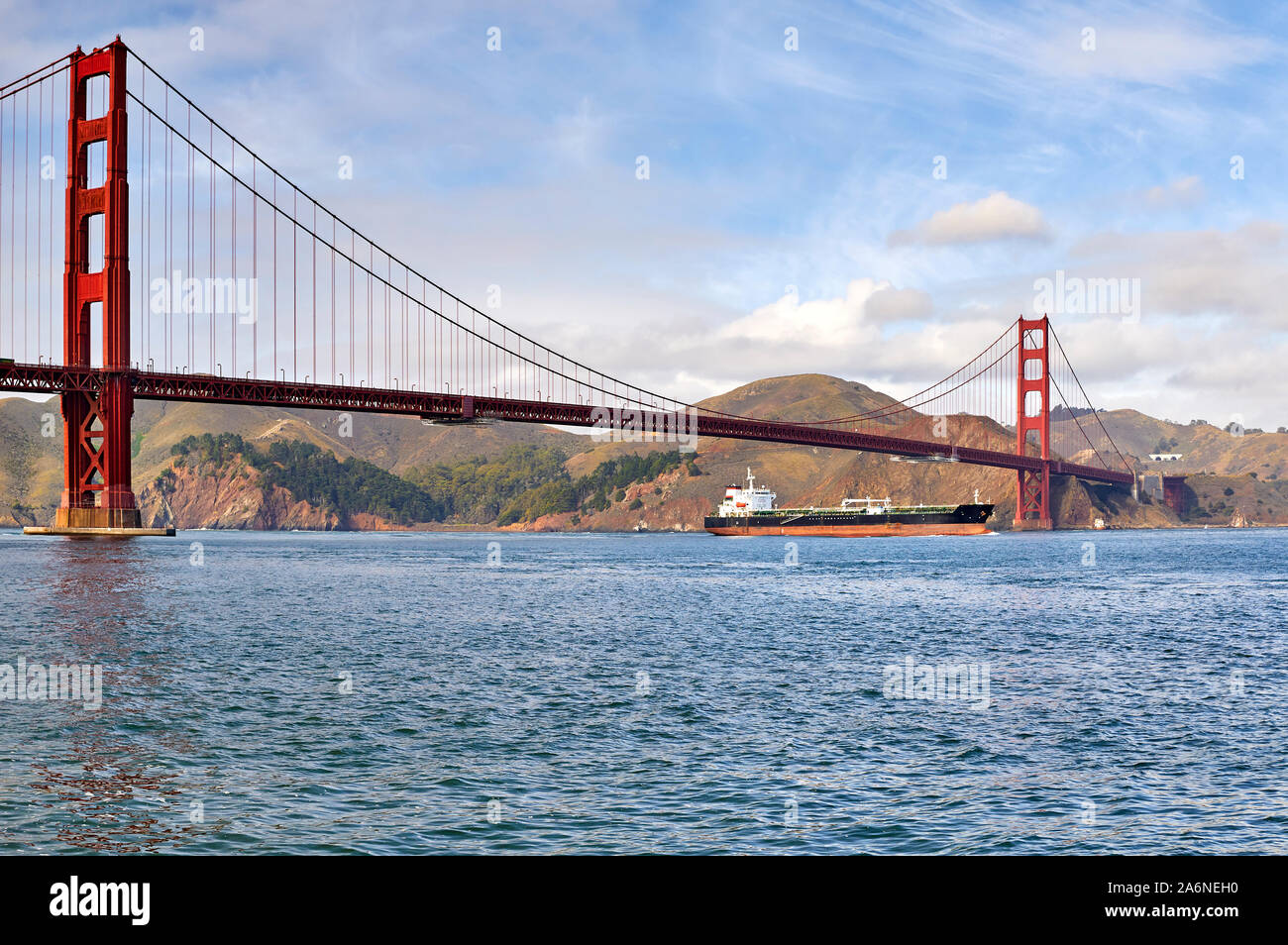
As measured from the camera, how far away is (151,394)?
284 feet

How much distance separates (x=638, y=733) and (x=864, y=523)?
456ft

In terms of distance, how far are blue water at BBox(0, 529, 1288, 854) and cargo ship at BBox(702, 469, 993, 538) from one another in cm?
11080

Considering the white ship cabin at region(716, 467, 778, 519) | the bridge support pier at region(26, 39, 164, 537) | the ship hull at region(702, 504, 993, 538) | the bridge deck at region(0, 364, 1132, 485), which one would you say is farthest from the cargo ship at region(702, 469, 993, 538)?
the bridge support pier at region(26, 39, 164, 537)

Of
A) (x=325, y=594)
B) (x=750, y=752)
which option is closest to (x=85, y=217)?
(x=325, y=594)

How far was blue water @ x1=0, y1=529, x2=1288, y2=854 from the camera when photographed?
486 inches

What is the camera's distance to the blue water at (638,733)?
40.5ft

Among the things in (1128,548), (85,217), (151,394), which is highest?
(85,217)

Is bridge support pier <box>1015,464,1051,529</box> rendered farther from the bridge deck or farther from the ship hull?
the bridge deck

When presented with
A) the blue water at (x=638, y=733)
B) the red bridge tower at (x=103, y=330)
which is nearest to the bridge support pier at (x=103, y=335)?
the red bridge tower at (x=103, y=330)
